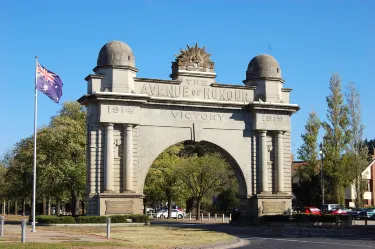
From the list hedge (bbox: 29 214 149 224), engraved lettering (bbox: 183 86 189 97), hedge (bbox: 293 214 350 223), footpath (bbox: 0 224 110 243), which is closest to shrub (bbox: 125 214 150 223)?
hedge (bbox: 29 214 149 224)

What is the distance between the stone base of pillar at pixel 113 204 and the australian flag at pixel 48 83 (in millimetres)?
9666

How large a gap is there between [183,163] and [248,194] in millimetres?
17072

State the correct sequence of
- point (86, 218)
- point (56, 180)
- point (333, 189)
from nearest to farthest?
point (86, 218)
point (56, 180)
point (333, 189)

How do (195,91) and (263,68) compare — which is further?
(263,68)

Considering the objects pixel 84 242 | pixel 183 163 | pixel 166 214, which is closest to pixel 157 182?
pixel 183 163

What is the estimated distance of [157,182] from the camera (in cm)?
5747

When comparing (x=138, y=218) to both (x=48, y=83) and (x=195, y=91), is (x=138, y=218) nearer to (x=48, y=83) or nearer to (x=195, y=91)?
(x=195, y=91)

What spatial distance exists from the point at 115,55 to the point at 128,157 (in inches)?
274

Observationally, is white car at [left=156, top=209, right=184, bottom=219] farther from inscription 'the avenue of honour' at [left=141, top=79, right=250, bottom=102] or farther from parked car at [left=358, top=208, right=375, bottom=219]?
inscription 'the avenue of honour' at [left=141, top=79, right=250, bottom=102]

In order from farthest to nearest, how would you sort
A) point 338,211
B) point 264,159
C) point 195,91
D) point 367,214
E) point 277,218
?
point 338,211 → point 367,214 → point 264,159 → point 195,91 → point 277,218

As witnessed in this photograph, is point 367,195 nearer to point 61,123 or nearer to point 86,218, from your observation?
point 61,123

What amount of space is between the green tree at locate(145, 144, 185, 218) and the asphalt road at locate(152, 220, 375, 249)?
21.4 meters

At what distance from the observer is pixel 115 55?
126ft

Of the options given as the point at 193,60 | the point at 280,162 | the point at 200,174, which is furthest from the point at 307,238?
the point at 200,174
